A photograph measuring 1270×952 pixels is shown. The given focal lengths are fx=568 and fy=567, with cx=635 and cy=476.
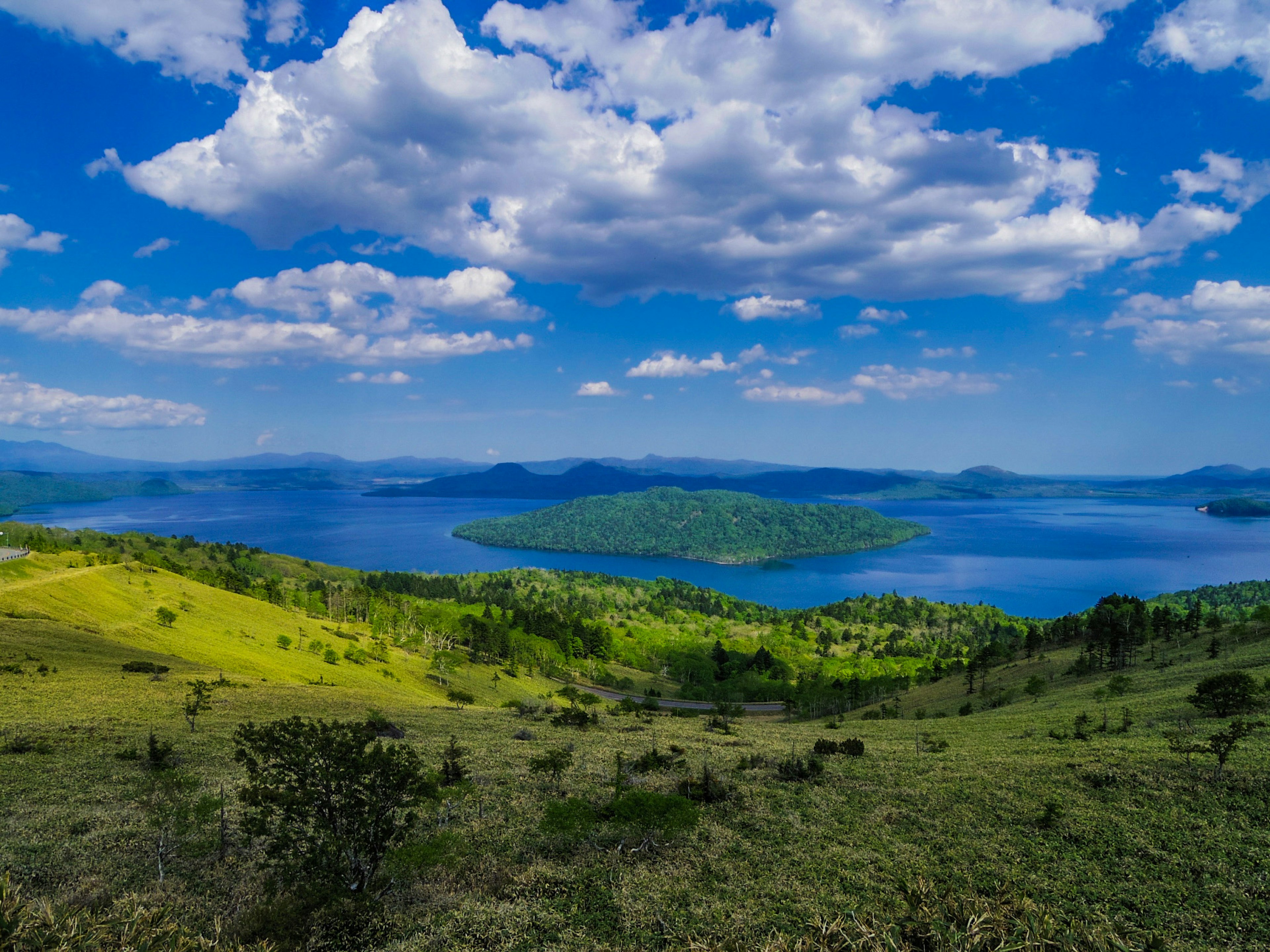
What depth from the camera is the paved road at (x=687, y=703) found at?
286 ft

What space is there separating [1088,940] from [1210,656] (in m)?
66.2

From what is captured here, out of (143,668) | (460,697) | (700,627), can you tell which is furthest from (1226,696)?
(700,627)

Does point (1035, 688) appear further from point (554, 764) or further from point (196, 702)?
point (196, 702)

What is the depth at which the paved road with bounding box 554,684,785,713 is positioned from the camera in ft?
286

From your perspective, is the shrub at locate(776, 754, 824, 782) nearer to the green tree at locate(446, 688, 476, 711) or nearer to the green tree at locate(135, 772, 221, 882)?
the green tree at locate(135, 772, 221, 882)

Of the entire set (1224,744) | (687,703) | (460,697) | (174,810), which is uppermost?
(1224,744)

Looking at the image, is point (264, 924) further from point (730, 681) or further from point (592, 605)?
point (592, 605)

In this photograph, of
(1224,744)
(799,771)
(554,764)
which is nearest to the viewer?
(1224,744)

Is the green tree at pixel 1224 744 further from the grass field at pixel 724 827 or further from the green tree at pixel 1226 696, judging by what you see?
the green tree at pixel 1226 696

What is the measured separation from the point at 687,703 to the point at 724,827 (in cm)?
7675

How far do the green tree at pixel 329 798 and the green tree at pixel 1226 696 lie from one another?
3848 cm

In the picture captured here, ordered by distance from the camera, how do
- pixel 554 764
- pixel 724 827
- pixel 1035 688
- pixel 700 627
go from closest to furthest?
1. pixel 724 827
2. pixel 554 764
3. pixel 1035 688
4. pixel 700 627

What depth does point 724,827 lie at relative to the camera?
2095cm

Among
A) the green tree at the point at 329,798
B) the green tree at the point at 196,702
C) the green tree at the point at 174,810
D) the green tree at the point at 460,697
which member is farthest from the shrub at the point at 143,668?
the green tree at the point at 329,798
